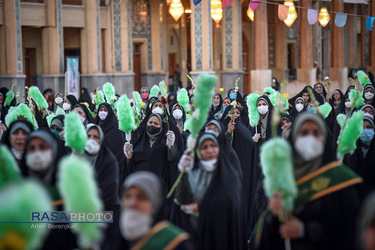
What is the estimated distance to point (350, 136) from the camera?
5551 mm

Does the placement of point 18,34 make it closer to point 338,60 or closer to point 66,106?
point 66,106

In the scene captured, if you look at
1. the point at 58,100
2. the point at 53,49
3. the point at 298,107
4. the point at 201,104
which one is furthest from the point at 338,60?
the point at 201,104

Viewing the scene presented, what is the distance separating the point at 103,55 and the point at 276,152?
1938 cm

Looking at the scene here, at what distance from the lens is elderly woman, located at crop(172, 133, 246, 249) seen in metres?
4.83

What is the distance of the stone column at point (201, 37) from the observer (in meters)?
21.1

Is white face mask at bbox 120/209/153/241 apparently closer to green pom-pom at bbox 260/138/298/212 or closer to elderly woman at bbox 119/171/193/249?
elderly woman at bbox 119/171/193/249

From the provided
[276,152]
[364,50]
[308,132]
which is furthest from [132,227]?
[364,50]

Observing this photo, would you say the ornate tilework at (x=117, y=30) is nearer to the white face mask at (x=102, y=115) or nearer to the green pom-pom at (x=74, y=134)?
the white face mask at (x=102, y=115)

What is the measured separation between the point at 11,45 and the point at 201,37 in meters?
6.50

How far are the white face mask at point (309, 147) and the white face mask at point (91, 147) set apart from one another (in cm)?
227

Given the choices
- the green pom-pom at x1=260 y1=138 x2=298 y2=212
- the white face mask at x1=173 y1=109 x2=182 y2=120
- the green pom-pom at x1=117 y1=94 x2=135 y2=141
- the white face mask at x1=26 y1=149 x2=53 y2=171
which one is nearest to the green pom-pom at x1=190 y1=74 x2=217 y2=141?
the white face mask at x1=26 y1=149 x2=53 y2=171

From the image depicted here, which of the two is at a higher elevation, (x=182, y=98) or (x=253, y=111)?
(x=182, y=98)

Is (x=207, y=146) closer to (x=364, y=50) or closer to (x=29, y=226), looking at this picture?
(x=29, y=226)

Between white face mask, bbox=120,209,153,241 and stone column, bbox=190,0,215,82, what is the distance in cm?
1783
